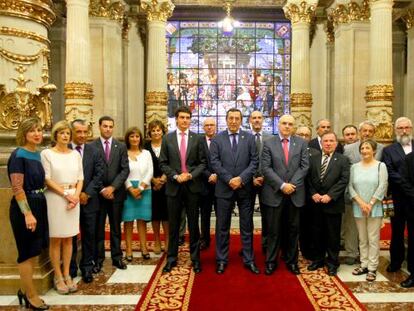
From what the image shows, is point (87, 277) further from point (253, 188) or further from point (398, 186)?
point (398, 186)

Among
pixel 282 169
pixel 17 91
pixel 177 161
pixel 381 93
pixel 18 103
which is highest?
pixel 381 93

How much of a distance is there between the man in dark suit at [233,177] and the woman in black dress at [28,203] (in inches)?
90.8

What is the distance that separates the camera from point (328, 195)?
19.6 feet

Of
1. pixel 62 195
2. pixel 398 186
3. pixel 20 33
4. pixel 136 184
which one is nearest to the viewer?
pixel 62 195

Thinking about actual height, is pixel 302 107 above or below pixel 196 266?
above

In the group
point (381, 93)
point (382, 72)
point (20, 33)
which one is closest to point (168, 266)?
point (20, 33)

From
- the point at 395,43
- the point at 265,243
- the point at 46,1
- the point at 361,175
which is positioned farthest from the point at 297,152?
the point at 395,43

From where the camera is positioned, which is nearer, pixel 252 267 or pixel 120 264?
pixel 252 267

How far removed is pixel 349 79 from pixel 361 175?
9.28m

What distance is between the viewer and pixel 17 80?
5.30 meters

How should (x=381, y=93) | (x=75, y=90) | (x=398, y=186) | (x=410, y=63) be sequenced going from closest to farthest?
1. (x=398, y=186)
2. (x=75, y=90)
3. (x=381, y=93)
4. (x=410, y=63)

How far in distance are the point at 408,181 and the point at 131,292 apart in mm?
3643

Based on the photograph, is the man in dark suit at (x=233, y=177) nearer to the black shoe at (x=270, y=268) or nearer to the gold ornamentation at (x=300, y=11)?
the black shoe at (x=270, y=268)

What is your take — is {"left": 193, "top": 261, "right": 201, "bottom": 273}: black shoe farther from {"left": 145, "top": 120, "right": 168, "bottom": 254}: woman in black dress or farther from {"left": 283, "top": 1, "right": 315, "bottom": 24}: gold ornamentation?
{"left": 283, "top": 1, "right": 315, "bottom": 24}: gold ornamentation
